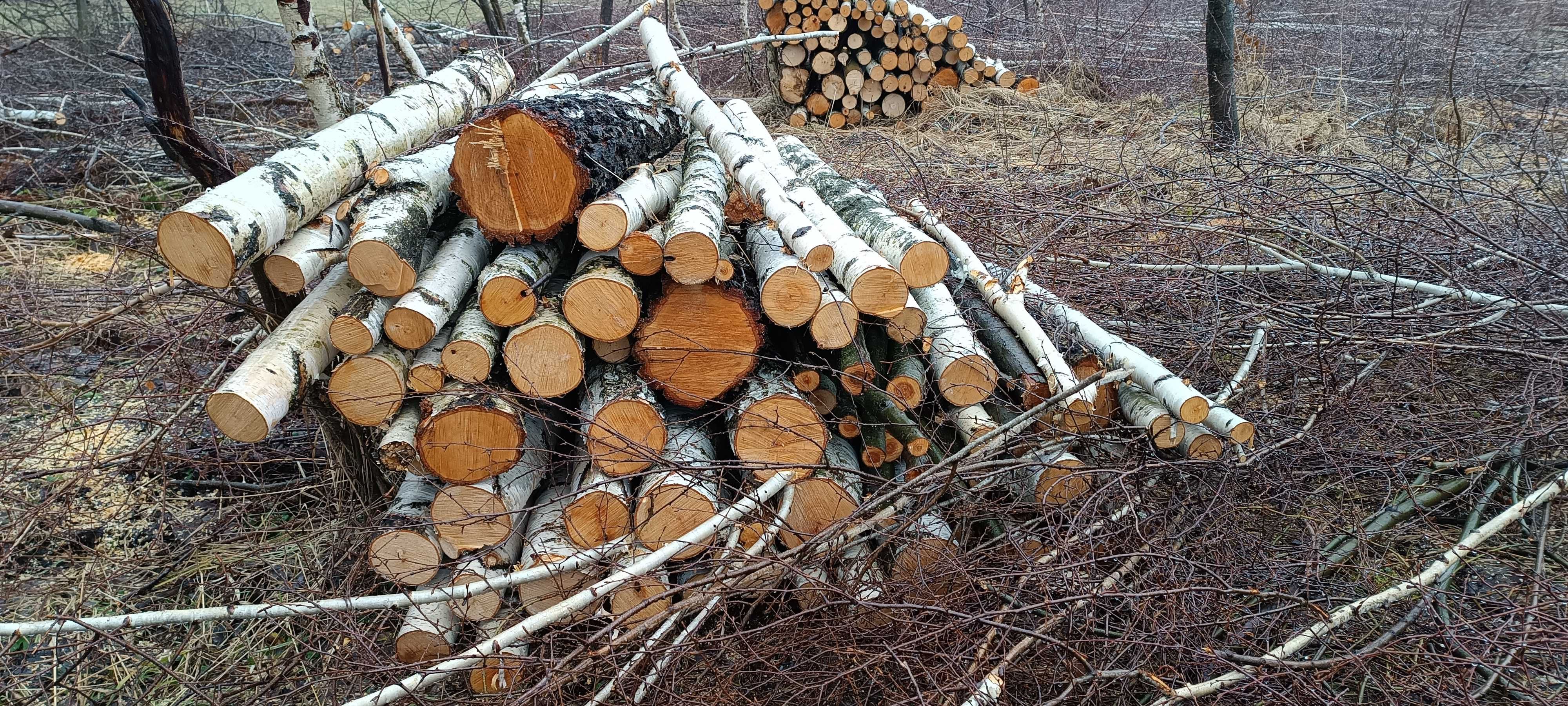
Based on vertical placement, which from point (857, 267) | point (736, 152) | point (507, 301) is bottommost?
point (857, 267)

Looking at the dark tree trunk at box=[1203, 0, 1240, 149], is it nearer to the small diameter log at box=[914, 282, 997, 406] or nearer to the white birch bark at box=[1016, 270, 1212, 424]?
the white birch bark at box=[1016, 270, 1212, 424]

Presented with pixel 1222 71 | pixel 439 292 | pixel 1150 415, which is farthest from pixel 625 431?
pixel 1222 71

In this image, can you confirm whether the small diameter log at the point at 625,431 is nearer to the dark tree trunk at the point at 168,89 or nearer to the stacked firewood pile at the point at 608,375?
the stacked firewood pile at the point at 608,375

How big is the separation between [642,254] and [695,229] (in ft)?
0.63

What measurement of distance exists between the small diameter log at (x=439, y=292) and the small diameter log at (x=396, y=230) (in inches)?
2.3

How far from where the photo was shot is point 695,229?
106 inches

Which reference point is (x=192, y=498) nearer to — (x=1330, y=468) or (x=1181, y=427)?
(x=1181, y=427)

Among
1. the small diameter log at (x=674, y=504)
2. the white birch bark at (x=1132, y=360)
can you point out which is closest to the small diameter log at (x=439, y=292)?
the small diameter log at (x=674, y=504)

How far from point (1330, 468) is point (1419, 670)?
2.73ft

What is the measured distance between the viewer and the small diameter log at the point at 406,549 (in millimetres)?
2746

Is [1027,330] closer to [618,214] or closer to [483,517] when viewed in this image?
[618,214]

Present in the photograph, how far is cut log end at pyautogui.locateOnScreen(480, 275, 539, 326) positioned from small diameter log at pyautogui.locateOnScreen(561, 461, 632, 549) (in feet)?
1.86

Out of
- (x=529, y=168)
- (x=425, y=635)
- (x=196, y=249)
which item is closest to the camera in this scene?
(x=196, y=249)

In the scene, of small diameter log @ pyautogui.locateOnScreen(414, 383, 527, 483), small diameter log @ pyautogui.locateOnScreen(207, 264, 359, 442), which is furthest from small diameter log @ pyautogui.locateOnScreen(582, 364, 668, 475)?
small diameter log @ pyautogui.locateOnScreen(207, 264, 359, 442)
